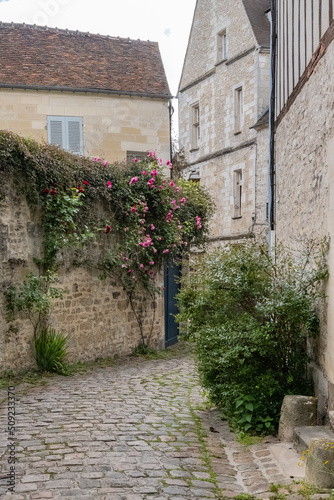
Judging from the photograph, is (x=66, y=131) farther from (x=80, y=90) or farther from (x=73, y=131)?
(x=80, y=90)

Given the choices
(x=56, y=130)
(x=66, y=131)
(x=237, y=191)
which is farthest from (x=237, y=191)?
(x=56, y=130)

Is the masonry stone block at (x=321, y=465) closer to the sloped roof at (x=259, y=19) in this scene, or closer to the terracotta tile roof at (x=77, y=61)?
the terracotta tile roof at (x=77, y=61)

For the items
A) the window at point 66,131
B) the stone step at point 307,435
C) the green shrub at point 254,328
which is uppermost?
the window at point 66,131

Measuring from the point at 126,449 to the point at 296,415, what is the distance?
4.76 feet

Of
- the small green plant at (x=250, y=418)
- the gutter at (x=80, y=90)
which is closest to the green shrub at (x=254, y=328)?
the small green plant at (x=250, y=418)

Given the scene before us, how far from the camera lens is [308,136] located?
20.2 feet

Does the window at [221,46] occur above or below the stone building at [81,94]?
above

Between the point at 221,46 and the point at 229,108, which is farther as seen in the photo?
the point at 221,46

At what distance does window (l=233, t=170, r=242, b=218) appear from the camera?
56.2 ft

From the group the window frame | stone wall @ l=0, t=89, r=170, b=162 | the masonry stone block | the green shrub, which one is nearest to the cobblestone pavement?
the masonry stone block

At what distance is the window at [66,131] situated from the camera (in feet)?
41.5

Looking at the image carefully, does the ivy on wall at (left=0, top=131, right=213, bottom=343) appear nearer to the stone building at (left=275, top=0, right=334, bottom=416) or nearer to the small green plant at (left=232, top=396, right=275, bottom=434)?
the stone building at (left=275, top=0, right=334, bottom=416)

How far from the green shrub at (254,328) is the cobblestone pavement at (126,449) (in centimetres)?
40

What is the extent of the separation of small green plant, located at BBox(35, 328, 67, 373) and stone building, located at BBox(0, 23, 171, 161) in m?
5.32
